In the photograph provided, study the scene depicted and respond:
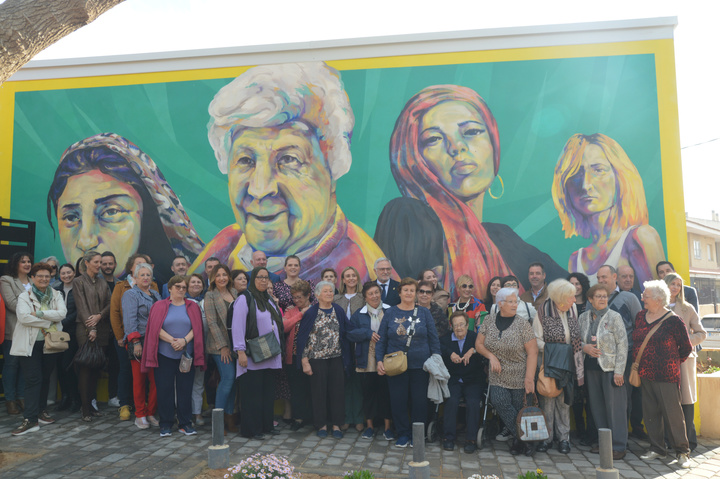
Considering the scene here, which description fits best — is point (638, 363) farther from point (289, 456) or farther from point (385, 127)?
point (385, 127)

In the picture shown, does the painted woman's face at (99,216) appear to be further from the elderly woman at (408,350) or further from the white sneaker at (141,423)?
the elderly woman at (408,350)

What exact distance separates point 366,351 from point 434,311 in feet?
3.16

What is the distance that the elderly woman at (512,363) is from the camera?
17.4 feet

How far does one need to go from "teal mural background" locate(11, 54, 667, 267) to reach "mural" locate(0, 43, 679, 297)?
21 millimetres

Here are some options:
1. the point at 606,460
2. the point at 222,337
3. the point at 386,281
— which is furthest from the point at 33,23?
the point at 606,460

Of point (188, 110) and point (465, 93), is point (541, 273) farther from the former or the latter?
point (188, 110)

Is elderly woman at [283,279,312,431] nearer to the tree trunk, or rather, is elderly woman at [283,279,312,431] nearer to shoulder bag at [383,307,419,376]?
shoulder bag at [383,307,419,376]

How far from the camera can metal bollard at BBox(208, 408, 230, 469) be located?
4.52 meters

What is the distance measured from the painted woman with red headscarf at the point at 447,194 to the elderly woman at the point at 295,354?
1.55 meters

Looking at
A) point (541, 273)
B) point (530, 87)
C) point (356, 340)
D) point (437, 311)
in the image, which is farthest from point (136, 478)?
point (530, 87)

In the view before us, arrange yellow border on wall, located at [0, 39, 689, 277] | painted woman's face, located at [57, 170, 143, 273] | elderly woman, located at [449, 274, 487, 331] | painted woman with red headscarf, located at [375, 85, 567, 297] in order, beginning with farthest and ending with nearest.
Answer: painted woman's face, located at [57, 170, 143, 273]
painted woman with red headscarf, located at [375, 85, 567, 297]
yellow border on wall, located at [0, 39, 689, 277]
elderly woman, located at [449, 274, 487, 331]

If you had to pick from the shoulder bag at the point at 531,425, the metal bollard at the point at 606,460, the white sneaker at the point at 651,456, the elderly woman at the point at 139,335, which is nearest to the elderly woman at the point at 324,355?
the elderly woman at the point at 139,335

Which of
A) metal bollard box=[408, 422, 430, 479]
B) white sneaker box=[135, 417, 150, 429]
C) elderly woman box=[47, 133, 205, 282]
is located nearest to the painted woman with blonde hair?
metal bollard box=[408, 422, 430, 479]

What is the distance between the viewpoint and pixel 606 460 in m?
3.75
